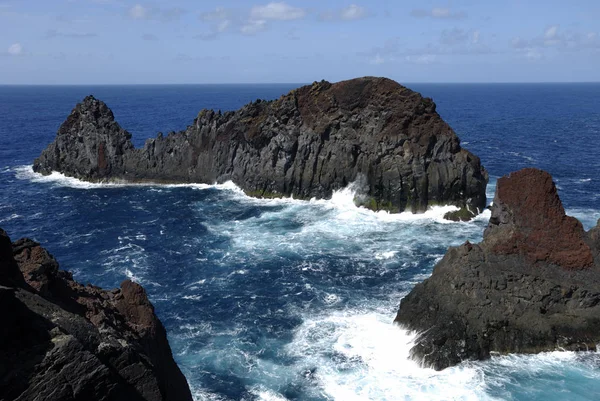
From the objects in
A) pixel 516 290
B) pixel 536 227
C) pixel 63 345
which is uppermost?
pixel 63 345

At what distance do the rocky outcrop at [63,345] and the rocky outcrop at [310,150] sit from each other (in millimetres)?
58463

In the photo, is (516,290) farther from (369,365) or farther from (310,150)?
(310,150)

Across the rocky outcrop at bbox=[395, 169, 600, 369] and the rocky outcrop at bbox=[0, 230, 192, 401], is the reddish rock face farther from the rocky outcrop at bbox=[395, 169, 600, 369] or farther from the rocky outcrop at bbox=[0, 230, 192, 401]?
the rocky outcrop at bbox=[0, 230, 192, 401]

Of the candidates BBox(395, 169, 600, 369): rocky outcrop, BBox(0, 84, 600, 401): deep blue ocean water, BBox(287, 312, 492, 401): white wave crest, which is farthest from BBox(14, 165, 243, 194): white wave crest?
BBox(395, 169, 600, 369): rocky outcrop

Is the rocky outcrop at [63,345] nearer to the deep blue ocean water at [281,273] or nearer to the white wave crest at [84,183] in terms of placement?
the deep blue ocean water at [281,273]

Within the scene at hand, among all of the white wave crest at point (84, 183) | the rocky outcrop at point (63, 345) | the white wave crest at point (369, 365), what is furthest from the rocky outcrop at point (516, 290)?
the white wave crest at point (84, 183)

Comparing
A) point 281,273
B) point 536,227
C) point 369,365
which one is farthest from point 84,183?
point 536,227

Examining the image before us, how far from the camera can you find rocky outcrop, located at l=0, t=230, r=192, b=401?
1823 centimetres

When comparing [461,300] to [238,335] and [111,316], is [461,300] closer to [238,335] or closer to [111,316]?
[238,335]

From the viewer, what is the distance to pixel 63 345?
18.7 metres

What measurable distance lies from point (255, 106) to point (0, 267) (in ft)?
257

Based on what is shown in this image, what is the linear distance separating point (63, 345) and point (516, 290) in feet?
117

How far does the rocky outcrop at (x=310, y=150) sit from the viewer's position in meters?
79.1

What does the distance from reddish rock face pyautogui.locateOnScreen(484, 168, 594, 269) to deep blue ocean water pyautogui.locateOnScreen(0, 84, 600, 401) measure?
8.43m
